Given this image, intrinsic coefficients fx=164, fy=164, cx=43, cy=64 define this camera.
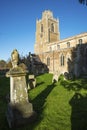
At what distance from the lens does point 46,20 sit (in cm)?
6319

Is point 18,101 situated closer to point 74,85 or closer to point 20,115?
point 20,115

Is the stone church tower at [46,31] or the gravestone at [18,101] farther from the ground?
the stone church tower at [46,31]

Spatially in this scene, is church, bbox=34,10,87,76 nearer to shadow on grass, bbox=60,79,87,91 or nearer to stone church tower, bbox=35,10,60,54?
stone church tower, bbox=35,10,60,54

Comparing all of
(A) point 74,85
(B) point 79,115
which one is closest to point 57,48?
(A) point 74,85

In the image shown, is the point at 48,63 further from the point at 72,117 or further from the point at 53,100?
the point at 72,117

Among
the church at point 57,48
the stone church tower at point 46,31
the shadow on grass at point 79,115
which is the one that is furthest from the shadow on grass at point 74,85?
the stone church tower at point 46,31

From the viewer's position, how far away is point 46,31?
6188 cm

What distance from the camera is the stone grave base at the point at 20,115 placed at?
655cm

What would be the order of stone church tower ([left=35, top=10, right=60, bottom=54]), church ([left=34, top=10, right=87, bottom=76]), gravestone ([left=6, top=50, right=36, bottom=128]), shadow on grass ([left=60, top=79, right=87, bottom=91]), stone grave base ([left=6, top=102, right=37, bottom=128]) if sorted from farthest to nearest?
stone church tower ([left=35, top=10, right=60, bottom=54]), church ([left=34, top=10, right=87, bottom=76]), shadow on grass ([left=60, top=79, right=87, bottom=91]), gravestone ([left=6, top=50, right=36, bottom=128]), stone grave base ([left=6, top=102, right=37, bottom=128])

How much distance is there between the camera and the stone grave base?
655 centimetres

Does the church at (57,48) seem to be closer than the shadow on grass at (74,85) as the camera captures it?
No

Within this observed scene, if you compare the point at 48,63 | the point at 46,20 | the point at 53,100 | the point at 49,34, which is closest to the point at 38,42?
the point at 49,34

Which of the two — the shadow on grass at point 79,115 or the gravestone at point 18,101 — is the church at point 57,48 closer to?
the shadow on grass at point 79,115

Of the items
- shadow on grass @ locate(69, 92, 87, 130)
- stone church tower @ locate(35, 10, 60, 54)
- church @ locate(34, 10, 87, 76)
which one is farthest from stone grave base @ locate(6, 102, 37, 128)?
stone church tower @ locate(35, 10, 60, 54)
